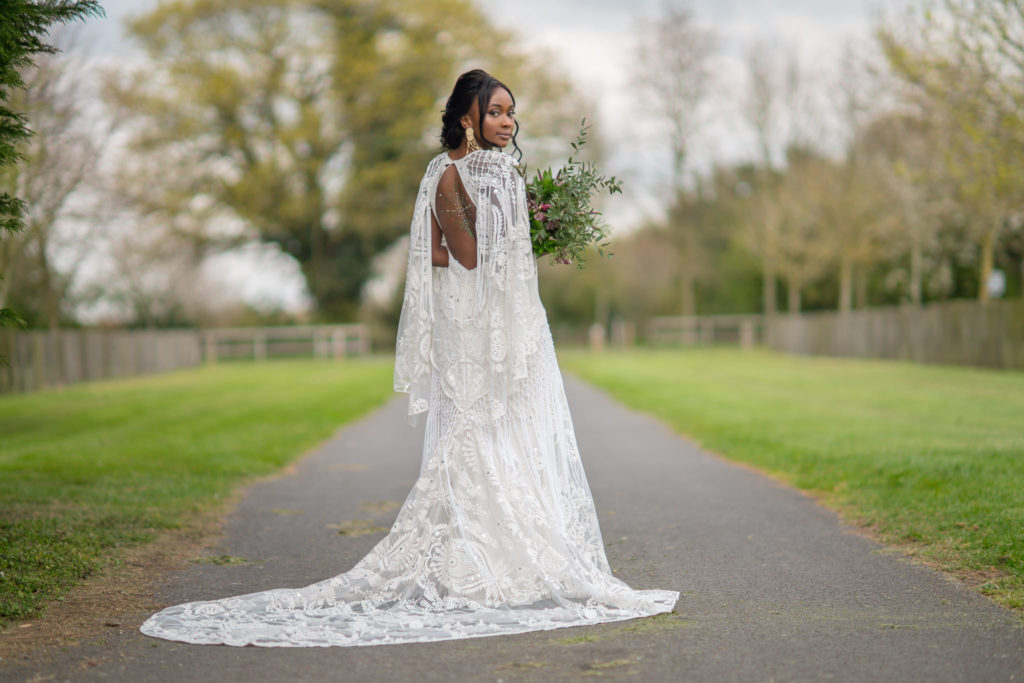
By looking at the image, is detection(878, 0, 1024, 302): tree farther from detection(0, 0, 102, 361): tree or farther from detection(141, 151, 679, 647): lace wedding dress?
detection(0, 0, 102, 361): tree

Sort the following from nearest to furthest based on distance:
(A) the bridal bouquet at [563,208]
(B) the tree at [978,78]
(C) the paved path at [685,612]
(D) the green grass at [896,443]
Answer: (C) the paved path at [685,612] → (A) the bridal bouquet at [563,208] → (D) the green grass at [896,443] → (B) the tree at [978,78]

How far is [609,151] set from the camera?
43.9 metres

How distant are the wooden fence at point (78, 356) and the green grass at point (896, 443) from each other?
12.4 m

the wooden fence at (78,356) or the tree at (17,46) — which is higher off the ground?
the tree at (17,46)

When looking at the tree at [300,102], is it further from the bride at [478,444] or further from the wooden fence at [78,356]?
the bride at [478,444]

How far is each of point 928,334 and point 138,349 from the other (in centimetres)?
2319

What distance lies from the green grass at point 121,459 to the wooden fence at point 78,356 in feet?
2.76

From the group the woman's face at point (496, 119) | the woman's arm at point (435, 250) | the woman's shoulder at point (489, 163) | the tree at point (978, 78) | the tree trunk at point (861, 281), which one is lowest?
the woman's arm at point (435, 250)

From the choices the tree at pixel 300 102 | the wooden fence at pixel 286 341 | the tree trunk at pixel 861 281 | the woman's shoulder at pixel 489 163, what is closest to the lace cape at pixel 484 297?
the woman's shoulder at pixel 489 163

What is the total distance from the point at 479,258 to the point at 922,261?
35.3 meters

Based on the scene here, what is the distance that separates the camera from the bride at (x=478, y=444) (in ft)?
14.7

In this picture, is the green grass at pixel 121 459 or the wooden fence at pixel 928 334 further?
the wooden fence at pixel 928 334

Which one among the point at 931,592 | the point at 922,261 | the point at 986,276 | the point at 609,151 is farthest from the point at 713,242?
the point at 931,592

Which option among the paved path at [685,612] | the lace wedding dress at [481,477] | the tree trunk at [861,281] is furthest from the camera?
the tree trunk at [861,281]
